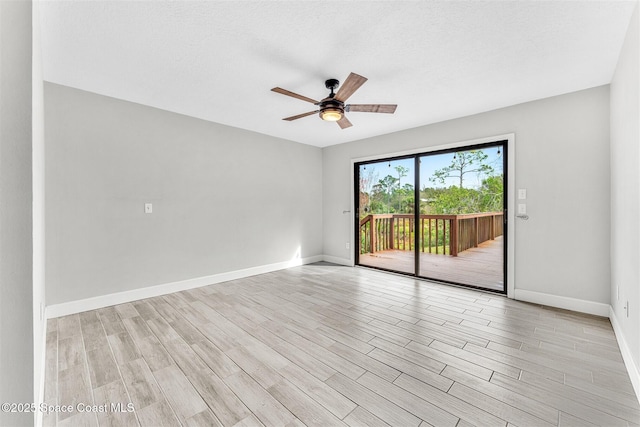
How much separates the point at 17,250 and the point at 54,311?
248 centimetres

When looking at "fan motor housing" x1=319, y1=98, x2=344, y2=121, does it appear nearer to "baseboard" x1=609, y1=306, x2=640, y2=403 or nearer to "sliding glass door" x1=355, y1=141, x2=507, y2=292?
"sliding glass door" x1=355, y1=141, x2=507, y2=292

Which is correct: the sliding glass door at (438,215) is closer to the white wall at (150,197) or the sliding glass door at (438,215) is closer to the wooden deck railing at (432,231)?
the wooden deck railing at (432,231)

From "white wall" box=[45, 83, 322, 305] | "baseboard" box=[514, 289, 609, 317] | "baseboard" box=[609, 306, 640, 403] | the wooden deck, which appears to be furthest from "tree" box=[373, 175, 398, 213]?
"baseboard" box=[609, 306, 640, 403]

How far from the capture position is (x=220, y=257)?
13.5 ft

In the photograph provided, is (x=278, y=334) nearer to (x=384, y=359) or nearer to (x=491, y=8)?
(x=384, y=359)

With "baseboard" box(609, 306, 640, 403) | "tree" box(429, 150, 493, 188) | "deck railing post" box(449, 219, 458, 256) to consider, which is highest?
"tree" box(429, 150, 493, 188)

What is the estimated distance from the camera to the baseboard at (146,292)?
285cm

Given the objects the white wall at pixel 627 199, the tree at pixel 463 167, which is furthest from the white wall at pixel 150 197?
the white wall at pixel 627 199

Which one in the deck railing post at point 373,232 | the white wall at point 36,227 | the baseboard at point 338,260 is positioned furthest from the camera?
the deck railing post at point 373,232

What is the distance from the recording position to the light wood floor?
1534mm

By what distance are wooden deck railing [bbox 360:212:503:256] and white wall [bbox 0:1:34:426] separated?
427cm

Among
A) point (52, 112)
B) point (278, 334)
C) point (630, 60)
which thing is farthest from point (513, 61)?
point (52, 112)

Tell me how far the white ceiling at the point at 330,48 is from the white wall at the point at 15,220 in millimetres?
959

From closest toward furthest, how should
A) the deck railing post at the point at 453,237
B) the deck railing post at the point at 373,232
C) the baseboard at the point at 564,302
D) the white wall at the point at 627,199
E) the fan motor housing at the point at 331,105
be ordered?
1. the white wall at the point at 627,199
2. the fan motor housing at the point at 331,105
3. the baseboard at the point at 564,302
4. the deck railing post at the point at 453,237
5. the deck railing post at the point at 373,232
